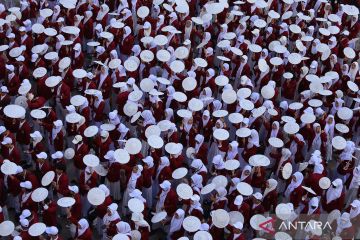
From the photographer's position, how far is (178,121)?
1186cm

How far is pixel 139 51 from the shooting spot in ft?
40.0

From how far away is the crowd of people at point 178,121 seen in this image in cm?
945

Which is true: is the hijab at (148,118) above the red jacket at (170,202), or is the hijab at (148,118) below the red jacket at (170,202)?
above

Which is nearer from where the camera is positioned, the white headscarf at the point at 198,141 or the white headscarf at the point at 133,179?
the white headscarf at the point at 133,179

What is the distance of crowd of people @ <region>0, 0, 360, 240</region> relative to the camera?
9.45 meters

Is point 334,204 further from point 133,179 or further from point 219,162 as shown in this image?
point 133,179

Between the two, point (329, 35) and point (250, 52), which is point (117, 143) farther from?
point (329, 35)

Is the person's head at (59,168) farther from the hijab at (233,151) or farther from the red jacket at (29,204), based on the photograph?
the hijab at (233,151)

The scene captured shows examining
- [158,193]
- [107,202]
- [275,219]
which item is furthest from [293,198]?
[107,202]

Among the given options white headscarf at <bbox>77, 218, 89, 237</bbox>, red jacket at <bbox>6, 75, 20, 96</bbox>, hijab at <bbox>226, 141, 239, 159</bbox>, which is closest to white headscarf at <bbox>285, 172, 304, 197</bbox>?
hijab at <bbox>226, 141, 239, 159</bbox>

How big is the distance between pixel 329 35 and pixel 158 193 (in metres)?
5.87

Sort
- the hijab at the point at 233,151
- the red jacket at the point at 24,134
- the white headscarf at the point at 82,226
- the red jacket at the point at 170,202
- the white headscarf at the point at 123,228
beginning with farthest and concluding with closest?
the red jacket at the point at 24,134
the hijab at the point at 233,151
the red jacket at the point at 170,202
the white headscarf at the point at 82,226
the white headscarf at the point at 123,228

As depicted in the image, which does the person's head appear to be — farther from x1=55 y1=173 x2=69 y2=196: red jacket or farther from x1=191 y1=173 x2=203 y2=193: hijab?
x1=191 y1=173 x2=203 y2=193: hijab

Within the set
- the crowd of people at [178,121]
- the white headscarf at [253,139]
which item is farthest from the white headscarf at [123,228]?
the white headscarf at [253,139]
